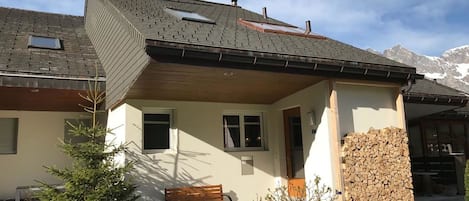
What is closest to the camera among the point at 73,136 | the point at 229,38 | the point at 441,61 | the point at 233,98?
the point at 229,38

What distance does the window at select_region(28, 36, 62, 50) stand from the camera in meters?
9.73

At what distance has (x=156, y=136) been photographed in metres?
8.69

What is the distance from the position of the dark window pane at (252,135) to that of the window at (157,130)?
1964 mm

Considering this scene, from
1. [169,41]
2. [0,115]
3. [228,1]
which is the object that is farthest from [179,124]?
[228,1]

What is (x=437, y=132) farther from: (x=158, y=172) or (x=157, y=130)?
(x=158, y=172)

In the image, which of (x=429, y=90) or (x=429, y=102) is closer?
(x=429, y=102)

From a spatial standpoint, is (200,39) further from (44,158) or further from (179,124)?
(44,158)

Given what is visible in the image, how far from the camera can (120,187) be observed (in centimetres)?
669

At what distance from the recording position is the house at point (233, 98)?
262 inches

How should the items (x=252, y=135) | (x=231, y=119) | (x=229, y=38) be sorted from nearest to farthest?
1. (x=229, y=38)
2. (x=231, y=119)
3. (x=252, y=135)

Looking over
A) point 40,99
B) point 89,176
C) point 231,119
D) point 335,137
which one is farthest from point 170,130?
point 335,137

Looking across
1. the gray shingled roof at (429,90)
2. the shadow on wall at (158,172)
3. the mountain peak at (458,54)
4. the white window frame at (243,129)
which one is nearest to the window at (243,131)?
the white window frame at (243,129)

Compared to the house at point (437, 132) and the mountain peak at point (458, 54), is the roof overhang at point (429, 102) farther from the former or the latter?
the mountain peak at point (458, 54)

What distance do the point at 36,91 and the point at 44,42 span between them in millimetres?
2291
